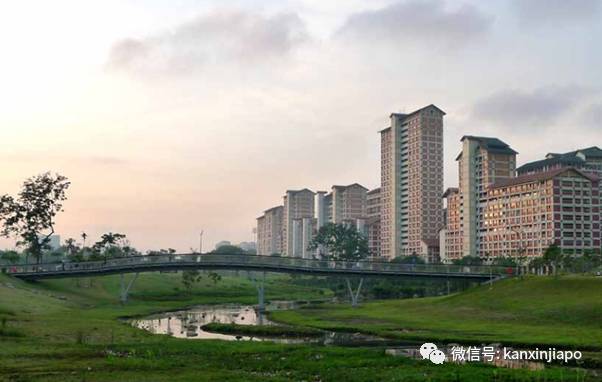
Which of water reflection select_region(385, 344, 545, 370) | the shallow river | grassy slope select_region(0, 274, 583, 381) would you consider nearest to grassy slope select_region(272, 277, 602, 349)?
the shallow river

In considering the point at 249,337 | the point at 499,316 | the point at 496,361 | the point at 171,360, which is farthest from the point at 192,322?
the point at 496,361

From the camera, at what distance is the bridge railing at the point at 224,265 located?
318 ft

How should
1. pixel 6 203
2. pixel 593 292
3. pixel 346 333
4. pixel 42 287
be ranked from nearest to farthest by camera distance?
1. pixel 346 333
2. pixel 593 292
3. pixel 42 287
4. pixel 6 203

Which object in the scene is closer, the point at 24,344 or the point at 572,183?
the point at 24,344

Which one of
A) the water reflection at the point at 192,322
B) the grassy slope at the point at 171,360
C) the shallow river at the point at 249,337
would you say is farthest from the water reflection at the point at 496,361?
the water reflection at the point at 192,322

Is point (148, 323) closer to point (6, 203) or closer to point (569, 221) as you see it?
point (6, 203)

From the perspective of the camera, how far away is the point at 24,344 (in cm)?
4256

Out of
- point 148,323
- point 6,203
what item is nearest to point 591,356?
point 148,323

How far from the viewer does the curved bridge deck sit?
318 feet

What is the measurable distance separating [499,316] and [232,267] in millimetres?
43931

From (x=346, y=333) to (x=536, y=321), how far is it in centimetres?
1974

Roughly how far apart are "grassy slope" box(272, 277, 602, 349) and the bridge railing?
7130 millimetres

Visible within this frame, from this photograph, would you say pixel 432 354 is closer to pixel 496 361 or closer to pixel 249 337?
pixel 496 361

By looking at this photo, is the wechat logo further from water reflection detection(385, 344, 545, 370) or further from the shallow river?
the shallow river
